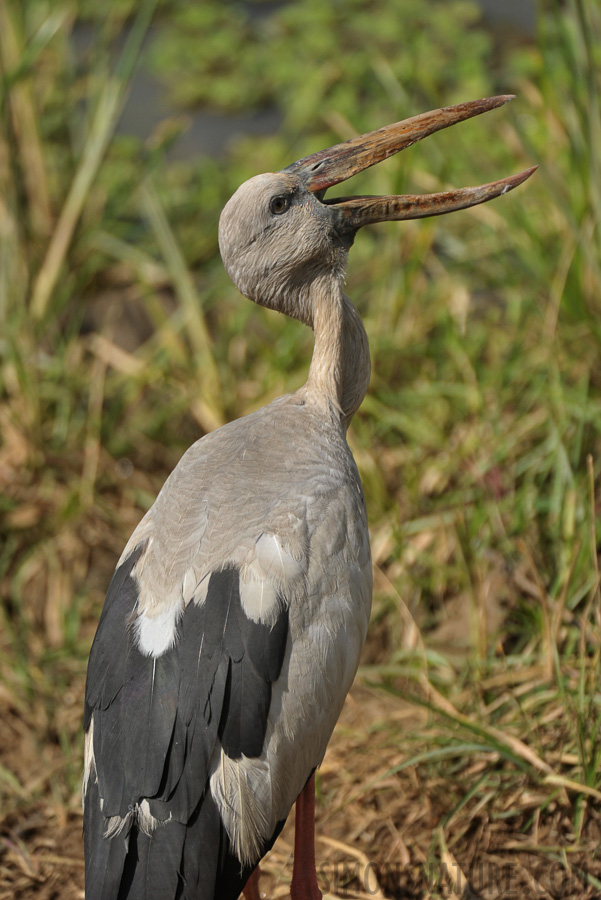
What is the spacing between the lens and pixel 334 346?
105 inches

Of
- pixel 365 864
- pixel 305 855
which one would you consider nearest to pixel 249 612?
pixel 305 855

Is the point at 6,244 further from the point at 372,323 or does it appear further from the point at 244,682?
the point at 244,682

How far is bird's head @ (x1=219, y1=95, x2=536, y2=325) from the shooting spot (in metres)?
2.51

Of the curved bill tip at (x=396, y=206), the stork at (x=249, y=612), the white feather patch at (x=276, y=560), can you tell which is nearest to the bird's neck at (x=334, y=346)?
the stork at (x=249, y=612)

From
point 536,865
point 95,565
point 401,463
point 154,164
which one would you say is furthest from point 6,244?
point 536,865

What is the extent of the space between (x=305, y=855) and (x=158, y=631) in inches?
29.0

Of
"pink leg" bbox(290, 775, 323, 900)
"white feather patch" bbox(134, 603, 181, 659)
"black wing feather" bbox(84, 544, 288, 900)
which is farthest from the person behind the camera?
"pink leg" bbox(290, 775, 323, 900)

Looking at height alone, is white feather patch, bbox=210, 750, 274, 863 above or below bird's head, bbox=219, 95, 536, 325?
below

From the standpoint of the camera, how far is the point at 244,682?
2150mm

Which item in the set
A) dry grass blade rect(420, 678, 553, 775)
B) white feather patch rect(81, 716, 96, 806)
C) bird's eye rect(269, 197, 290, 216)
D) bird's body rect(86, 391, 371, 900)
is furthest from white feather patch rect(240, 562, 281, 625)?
bird's eye rect(269, 197, 290, 216)

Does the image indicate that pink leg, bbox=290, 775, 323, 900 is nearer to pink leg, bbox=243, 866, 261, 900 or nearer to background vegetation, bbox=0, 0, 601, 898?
pink leg, bbox=243, 866, 261, 900

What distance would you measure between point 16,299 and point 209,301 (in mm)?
955

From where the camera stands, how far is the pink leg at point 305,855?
2.46 m

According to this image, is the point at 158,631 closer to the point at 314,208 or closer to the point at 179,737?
the point at 179,737
